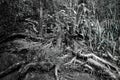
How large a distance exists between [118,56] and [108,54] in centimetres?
21

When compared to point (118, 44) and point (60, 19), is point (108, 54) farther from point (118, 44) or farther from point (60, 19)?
point (60, 19)

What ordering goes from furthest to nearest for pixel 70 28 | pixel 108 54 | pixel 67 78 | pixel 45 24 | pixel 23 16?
pixel 23 16 → pixel 45 24 → pixel 70 28 → pixel 108 54 → pixel 67 78

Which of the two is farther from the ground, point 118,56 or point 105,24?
point 105,24

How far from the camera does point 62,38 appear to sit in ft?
9.42

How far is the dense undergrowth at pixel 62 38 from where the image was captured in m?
2.37

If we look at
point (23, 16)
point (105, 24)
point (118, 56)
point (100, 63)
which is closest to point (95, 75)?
point (100, 63)

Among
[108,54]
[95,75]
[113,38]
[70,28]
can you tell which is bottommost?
[95,75]

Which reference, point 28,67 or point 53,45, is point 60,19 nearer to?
point 53,45

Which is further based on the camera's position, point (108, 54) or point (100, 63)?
point (108, 54)

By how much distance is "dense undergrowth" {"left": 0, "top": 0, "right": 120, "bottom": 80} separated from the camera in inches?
93.1

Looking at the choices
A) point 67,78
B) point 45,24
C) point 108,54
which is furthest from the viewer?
point 45,24

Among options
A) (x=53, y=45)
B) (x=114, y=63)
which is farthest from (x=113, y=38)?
(x=53, y=45)

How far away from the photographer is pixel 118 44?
2832 millimetres

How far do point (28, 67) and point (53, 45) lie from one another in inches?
28.6
